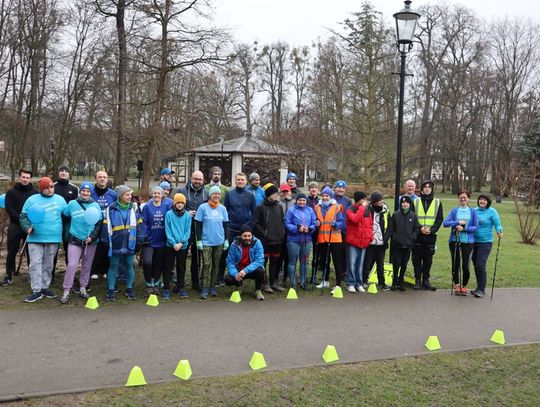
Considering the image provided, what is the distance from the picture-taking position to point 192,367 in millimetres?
4617

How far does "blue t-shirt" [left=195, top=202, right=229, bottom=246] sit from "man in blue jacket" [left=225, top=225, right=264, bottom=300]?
0.29 m

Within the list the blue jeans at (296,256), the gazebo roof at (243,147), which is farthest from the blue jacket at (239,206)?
the gazebo roof at (243,147)

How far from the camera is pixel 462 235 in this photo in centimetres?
802

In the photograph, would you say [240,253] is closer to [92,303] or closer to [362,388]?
[92,303]

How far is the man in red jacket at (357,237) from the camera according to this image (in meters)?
7.90

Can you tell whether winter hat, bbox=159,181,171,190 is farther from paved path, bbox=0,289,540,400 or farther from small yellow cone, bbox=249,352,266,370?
small yellow cone, bbox=249,352,266,370

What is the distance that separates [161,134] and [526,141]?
79.6 feet

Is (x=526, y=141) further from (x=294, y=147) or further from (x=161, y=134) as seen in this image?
(x=161, y=134)

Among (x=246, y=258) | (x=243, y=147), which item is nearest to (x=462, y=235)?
(x=246, y=258)

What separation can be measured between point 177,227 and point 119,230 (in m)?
0.86

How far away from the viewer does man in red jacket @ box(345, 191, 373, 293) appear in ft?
25.9

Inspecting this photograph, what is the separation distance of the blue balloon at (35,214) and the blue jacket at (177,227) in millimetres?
1773

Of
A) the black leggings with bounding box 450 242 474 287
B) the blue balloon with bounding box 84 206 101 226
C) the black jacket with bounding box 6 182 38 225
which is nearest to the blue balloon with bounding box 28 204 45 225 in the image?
the blue balloon with bounding box 84 206 101 226

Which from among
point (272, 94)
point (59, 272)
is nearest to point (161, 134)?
point (59, 272)
